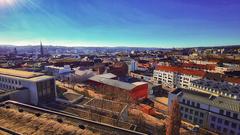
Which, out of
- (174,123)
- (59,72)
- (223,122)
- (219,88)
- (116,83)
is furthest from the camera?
(59,72)

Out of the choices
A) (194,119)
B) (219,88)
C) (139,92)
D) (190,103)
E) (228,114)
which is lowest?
(194,119)

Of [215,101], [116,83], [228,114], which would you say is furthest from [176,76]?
[228,114]

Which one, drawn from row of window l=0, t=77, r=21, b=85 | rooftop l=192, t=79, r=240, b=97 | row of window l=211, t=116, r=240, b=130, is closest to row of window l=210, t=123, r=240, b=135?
row of window l=211, t=116, r=240, b=130

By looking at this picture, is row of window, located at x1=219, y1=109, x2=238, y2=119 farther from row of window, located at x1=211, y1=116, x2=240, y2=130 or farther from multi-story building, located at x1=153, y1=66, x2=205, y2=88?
multi-story building, located at x1=153, y1=66, x2=205, y2=88

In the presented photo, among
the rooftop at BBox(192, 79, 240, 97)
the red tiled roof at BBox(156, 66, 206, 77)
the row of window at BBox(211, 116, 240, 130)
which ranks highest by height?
the red tiled roof at BBox(156, 66, 206, 77)

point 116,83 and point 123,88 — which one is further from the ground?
point 116,83

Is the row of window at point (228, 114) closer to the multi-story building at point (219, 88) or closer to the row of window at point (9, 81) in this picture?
the multi-story building at point (219, 88)

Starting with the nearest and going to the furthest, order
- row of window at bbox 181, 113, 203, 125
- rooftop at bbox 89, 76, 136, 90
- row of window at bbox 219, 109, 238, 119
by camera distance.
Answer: row of window at bbox 219, 109, 238, 119
row of window at bbox 181, 113, 203, 125
rooftop at bbox 89, 76, 136, 90

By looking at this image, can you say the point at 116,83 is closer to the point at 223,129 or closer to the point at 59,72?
the point at 59,72
